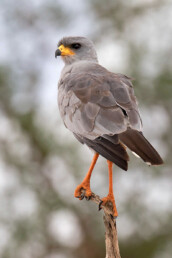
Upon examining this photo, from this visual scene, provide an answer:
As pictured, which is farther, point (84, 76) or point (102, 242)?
point (102, 242)

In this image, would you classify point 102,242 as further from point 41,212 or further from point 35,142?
point 35,142

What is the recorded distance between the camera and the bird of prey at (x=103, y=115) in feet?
14.2

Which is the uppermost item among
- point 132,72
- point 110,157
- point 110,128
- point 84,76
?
point 132,72

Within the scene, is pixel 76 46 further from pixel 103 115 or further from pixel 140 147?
pixel 140 147

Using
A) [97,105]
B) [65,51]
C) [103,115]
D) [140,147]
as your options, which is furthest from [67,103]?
[140,147]

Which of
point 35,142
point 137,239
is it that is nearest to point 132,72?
point 35,142

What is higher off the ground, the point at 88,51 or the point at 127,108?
the point at 88,51

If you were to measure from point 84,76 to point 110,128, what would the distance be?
85 centimetres

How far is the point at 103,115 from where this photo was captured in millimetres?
4695

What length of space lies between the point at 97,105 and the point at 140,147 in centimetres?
66

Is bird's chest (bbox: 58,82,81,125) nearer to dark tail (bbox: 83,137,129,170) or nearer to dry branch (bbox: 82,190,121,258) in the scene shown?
dark tail (bbox: 83,137,129,170)

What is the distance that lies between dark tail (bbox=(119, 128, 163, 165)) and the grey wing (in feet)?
0.27

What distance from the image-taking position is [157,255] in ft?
38.9

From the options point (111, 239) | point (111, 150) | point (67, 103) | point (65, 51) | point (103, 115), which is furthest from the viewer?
point (65, 51)
